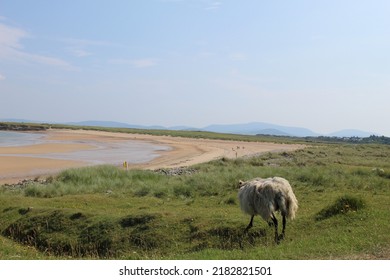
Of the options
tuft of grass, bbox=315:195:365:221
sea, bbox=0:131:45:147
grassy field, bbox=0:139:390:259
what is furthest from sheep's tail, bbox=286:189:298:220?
sea, bbox=0:131:45:147

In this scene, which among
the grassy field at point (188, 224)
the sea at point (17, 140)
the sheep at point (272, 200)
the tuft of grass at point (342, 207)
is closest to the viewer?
the grassy field at point (188, 224)

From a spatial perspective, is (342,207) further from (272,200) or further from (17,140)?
(17,140)

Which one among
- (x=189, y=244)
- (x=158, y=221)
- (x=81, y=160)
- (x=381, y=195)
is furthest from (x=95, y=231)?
(x=81, y=160)

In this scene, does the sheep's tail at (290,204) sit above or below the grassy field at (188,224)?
above

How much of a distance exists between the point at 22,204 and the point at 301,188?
14445mm

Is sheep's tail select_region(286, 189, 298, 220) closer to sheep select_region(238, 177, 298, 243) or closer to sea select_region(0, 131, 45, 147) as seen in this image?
sheep select_region(238, 177, 298, 243)

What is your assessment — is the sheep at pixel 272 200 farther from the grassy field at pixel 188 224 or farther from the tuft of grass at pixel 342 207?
the tuft of grass at pixel 342 207

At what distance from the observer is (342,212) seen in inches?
534

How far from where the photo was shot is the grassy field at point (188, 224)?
1077 cm

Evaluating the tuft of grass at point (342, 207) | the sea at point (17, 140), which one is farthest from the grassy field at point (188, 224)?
the sea at point (17, 140)

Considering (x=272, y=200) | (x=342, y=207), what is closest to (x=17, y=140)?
(x=342, y=207)

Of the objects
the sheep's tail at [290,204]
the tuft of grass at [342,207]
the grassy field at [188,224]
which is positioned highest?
the sheep's tail at [290,204]

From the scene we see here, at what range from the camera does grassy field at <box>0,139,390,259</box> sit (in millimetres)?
10766

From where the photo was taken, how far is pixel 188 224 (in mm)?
14016
